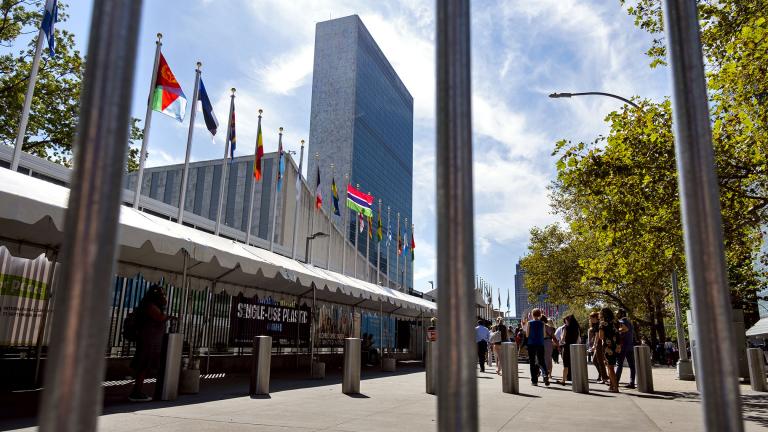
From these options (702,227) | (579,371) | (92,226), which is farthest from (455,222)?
(579,371)

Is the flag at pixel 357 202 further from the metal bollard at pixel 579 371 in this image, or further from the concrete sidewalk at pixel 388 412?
the metal bollard at pixel 579 371

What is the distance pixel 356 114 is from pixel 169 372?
103 metres

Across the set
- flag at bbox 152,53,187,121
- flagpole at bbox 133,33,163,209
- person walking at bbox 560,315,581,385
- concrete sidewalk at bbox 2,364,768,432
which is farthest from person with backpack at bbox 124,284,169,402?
person walking at bbox 560,315,581,385

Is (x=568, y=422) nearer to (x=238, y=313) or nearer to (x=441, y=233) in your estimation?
(x=441, y=233)

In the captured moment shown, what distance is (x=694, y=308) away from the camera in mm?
1372

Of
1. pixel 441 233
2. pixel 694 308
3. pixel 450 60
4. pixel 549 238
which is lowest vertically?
pixel 694 308

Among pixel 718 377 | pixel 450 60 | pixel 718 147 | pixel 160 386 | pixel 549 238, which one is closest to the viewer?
pixel 718 377

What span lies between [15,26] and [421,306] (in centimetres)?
2028

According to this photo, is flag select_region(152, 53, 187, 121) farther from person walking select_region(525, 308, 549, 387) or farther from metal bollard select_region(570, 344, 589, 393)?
metal bollard select_region(570, 344, 589, 393)

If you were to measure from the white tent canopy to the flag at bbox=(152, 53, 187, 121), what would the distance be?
4391 mm

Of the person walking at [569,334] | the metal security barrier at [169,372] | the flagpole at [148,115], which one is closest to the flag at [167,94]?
the flagpole at [148,115]

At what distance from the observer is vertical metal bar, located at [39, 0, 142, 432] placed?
0.99 metres

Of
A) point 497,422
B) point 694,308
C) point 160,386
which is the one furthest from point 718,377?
point 160,386

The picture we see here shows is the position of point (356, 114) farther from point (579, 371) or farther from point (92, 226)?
point (92, 226)
